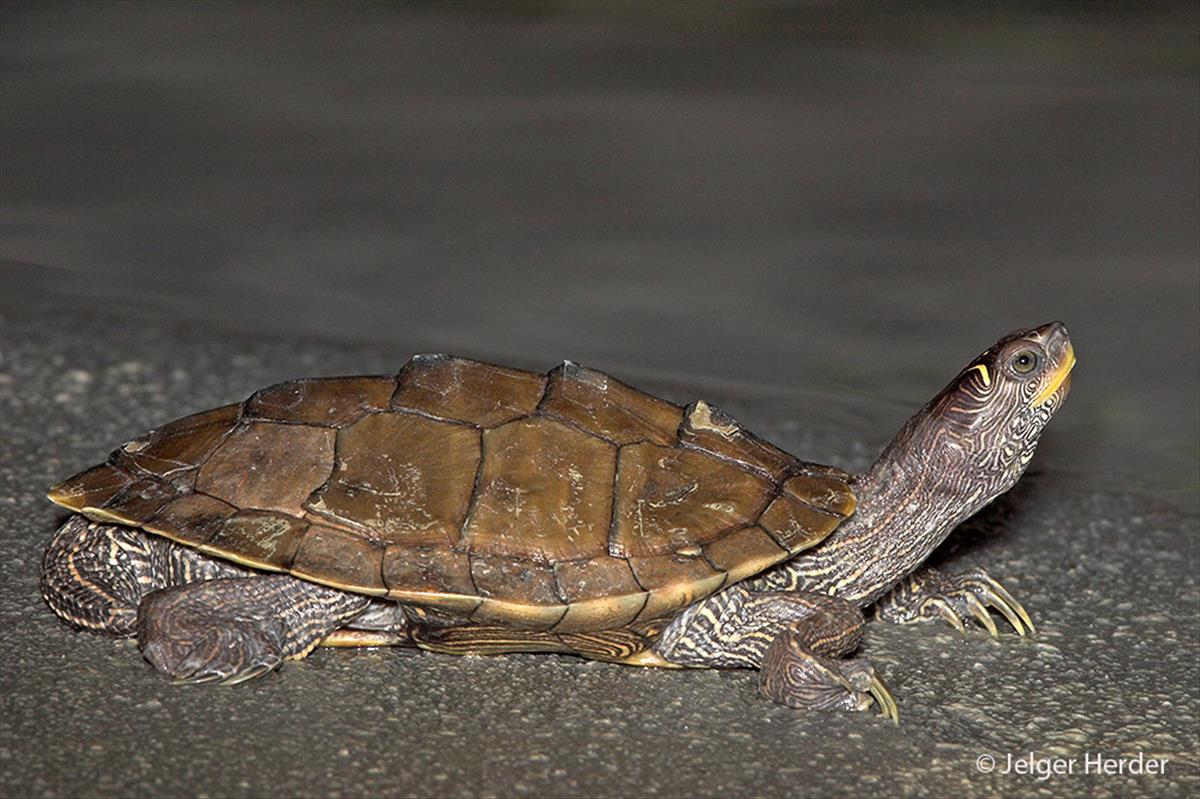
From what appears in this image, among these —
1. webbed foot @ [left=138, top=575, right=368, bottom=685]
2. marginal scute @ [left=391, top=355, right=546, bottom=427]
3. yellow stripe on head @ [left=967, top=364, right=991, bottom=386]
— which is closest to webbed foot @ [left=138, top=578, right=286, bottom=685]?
webbed foot @ [left=138, top=575, right=368, bottom=685]

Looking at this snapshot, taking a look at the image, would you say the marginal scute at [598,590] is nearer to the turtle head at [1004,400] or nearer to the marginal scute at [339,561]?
the marginal scute at [339,561]

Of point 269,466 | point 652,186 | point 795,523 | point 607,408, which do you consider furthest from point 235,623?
point 652,186

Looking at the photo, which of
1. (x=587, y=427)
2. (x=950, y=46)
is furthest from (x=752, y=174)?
(x=587, y=427)

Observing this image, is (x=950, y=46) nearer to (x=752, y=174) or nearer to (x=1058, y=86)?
(x=1058, y=86)

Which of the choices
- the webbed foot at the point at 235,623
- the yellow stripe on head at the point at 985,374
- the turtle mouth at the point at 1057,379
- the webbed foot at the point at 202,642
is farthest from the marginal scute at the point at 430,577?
the turtle mouth at the point at 1057,379

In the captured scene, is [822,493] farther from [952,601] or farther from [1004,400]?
[952,601]

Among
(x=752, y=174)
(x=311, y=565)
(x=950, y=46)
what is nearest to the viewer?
(x=311, y=565)
